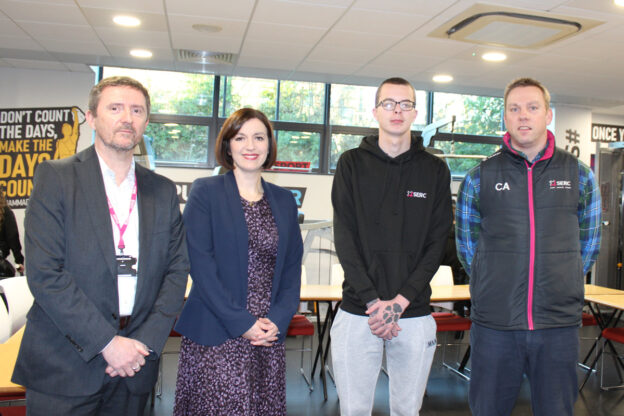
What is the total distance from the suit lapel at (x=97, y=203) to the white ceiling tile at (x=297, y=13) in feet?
10.2

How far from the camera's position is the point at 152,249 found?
1866mm

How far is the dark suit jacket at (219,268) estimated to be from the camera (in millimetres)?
2045

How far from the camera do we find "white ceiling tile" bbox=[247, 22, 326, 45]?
5121mm

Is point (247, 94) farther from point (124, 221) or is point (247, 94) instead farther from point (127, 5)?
point (124, 221)

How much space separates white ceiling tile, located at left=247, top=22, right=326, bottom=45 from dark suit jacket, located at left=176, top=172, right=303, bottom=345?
3356 mm

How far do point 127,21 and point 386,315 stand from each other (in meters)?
4.28

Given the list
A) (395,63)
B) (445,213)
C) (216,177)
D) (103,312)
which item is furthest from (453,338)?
(103,312)

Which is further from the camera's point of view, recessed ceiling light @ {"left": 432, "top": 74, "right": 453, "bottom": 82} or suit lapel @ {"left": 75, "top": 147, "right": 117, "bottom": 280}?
recessed ceiling light @ {"left": 432, "top": 74, "right": 453, "bottom": 82}

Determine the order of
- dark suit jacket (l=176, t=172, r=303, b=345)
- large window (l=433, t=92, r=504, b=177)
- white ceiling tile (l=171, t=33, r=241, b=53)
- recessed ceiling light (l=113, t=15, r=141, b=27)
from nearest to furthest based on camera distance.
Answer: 1. dark suit jacket (l=176, t=172, r=303, b=345)
2. recessed ceiling light (l=113, t=15, r=141, b=27)
3. white ceiling tile (l=171, t=33, r=241, b=53)
4. large window (l=433, t=92, r=504, b=177)

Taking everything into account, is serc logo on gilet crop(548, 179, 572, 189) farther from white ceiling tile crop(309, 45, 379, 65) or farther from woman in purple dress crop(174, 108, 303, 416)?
white ceiling tile crop(309, 45, 379, 65)

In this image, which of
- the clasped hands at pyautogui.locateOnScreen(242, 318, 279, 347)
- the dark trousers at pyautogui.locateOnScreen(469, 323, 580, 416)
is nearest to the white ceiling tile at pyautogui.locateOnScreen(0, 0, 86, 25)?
the clasped hands at pyautogui.locateOnScreen(242, 318, 279, 347)

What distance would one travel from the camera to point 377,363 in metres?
2.18

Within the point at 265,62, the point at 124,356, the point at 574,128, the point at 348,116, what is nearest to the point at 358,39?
the point at 265,62

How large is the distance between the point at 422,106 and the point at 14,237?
21.0 feet
